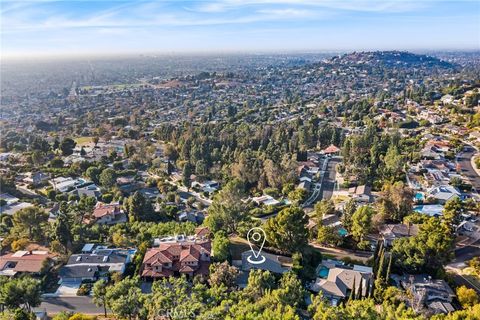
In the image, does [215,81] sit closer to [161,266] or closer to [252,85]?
[252,85]

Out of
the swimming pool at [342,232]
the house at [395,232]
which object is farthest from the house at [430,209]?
the swimming pool at [342,232]

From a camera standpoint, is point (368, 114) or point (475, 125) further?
point (368, 114)

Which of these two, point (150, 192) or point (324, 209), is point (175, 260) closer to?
point (324, 209)

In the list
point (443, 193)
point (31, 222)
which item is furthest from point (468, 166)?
point (31, 222)

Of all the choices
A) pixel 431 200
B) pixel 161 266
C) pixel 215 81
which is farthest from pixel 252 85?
pixel 161 266

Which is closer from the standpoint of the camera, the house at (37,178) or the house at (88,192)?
the house at (88,192)

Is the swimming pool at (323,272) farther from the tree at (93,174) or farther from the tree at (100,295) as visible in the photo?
the tree at (93,174)

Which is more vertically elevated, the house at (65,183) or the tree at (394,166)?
the tree at (394,166)

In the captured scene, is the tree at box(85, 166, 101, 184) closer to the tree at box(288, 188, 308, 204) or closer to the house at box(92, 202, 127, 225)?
the house at box(92, 202, 127, 225)
